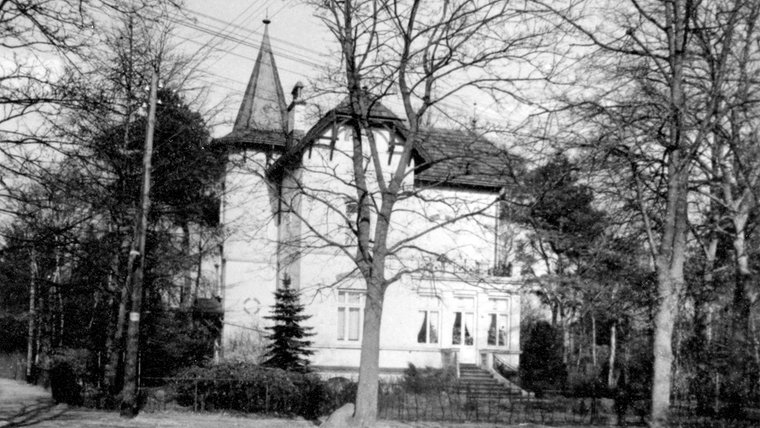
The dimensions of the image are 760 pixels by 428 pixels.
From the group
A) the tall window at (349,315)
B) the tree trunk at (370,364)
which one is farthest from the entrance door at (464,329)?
the tree trunk at (370,364)

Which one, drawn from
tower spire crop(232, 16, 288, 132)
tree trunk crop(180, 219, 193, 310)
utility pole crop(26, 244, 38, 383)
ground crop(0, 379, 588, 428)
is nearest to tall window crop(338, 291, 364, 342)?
tree trunk crop(180, 219, 193, 310)

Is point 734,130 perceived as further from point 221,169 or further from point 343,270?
point 221,169

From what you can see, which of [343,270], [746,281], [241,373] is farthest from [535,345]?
[241,373]

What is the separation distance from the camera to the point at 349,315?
95.1 ft

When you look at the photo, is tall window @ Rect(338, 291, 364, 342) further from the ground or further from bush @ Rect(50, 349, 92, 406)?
bush @ Rect(50, 349, 92, 406)

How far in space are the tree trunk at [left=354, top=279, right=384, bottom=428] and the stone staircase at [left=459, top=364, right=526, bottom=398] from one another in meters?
10.8

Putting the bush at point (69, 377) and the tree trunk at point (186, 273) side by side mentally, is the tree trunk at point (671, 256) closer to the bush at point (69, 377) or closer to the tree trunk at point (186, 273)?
the bush at point (69, 377)

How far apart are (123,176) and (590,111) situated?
57.3ft

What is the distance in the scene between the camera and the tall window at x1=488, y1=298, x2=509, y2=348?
103ft

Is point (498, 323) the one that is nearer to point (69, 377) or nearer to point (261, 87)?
point (69, 377)

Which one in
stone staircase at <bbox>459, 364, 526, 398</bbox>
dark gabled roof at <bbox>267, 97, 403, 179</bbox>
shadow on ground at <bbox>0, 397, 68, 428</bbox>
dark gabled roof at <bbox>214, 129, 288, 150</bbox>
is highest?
dark gabled roof at <bbox>214, 129, 288, 150</bbox>

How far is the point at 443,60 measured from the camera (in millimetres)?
16094

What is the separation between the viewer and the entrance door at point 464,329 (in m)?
30.6

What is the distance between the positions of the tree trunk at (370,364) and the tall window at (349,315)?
13.0m
